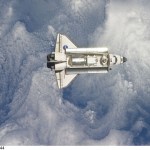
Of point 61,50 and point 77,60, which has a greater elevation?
point 61,50

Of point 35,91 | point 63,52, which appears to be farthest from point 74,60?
point 35,91

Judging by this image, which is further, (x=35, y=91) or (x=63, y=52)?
(x=35, y=91)

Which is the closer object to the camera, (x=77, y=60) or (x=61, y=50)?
(x=77, y=60)

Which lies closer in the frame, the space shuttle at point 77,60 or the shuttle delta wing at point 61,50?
the space shuttle at point 77,60

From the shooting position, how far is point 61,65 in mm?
47406

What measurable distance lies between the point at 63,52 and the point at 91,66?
459 centimetres

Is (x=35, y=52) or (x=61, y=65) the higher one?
(x=35, y=52)

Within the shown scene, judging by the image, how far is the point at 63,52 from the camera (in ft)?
160

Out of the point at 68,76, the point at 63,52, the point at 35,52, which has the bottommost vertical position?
the point at 68,76

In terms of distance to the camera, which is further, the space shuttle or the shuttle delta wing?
the shuttle delta wing

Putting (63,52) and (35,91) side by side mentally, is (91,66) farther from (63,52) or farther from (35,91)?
(35,91)
